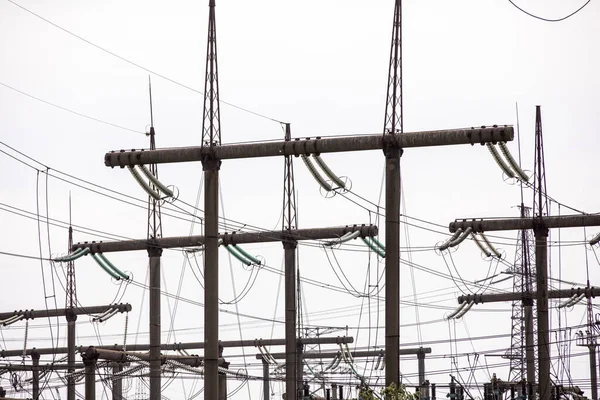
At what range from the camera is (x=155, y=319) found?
40250mm

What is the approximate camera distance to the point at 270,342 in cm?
5553

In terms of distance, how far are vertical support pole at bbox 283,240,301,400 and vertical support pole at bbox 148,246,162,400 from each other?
13.4 feet

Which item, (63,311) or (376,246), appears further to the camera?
(63,311)

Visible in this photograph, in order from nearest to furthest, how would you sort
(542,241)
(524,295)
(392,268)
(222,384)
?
(392,268), (542,241), (222,384), (524,295)

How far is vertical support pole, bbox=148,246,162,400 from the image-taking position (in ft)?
132

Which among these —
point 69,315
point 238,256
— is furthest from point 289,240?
point 69,315

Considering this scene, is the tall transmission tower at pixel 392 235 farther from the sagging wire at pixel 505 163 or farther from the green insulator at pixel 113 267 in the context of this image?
the green insulator at pixel 113 267

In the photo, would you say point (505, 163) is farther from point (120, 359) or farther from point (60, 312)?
point (60, 312)

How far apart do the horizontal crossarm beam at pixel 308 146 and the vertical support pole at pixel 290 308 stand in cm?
896

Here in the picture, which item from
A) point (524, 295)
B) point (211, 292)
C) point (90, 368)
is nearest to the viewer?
point (211, 292)

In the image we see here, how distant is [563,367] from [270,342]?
1485 centimetres

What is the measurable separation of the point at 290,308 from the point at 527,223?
7893 mm

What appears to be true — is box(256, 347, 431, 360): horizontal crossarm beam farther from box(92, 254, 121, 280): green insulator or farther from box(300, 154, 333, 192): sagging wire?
box(300, 154, 333, 192): sagging wire

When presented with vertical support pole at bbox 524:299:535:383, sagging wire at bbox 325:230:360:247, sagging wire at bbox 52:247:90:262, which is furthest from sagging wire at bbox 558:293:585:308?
sagging wire at bbox 52:247:90:262
